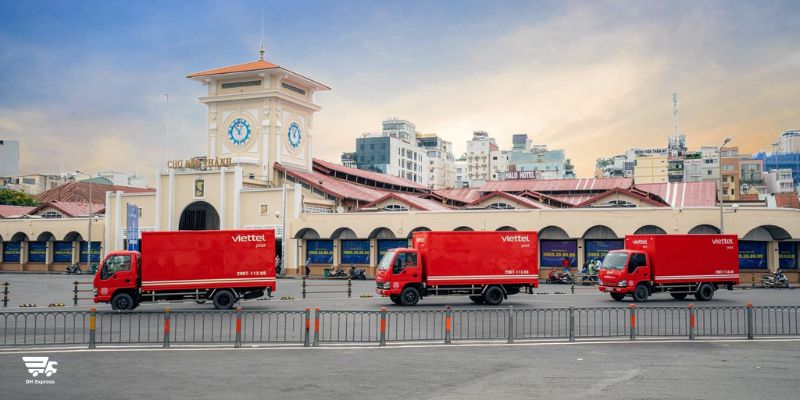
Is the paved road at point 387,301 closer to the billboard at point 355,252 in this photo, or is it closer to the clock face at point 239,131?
the billboard at point 355,252

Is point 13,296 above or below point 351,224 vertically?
below

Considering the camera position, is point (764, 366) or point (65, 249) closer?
point (764, 366)

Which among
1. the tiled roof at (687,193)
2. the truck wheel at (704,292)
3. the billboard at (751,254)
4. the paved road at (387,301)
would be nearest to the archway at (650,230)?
the billboard at (751,254)

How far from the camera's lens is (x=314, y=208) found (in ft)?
189

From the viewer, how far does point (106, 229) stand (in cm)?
6097

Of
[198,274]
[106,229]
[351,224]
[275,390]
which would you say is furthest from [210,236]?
[106,229]

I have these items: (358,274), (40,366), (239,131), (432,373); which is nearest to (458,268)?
(432,373)

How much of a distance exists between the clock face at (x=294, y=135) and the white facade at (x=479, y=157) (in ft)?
311

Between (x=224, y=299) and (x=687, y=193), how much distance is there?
144 feet

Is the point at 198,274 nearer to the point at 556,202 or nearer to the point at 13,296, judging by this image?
the point at 13,296

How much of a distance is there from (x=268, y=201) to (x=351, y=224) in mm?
7758

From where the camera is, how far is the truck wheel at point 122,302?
25.8 m

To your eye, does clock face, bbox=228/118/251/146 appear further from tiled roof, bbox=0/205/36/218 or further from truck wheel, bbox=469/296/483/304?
truck wheel, bbox=469/296/483/304

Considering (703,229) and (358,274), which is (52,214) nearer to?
(358,274)
